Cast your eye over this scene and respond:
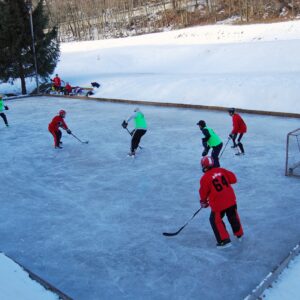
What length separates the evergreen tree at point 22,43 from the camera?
2150cm

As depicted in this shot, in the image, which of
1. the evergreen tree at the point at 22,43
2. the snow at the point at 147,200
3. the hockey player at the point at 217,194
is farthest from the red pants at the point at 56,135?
the evergreen tree at the point at 22,43

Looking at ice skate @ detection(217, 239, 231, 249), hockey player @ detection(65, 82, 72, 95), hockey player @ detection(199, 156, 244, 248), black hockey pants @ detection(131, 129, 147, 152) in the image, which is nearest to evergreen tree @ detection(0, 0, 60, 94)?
hockey player @ detection(65, 82, 72, 95)

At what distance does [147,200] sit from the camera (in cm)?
637

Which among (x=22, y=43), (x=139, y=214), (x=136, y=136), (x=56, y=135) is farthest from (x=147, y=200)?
(x=22, y=43)

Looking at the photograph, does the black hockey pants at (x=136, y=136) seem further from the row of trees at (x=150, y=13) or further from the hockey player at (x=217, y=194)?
the row of trees at (x=150, y=13)

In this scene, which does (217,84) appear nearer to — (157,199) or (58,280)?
(157,199)

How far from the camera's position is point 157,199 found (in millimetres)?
6371

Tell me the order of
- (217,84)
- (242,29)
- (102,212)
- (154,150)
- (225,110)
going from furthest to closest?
(242,29) → (217,84) → (225,110) → (154,150) → (102,212)

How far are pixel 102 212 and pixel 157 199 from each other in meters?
0.94

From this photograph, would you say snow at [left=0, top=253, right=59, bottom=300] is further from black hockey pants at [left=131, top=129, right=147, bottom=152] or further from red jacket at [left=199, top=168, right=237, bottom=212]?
black hockey pants at [left=131, top=129, right=147, bottom=152]

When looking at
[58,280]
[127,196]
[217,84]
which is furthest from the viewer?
[217,84]

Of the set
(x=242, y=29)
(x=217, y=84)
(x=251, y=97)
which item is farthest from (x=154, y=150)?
(x=242, y=29)

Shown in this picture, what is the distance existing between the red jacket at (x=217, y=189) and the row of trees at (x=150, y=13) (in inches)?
1285

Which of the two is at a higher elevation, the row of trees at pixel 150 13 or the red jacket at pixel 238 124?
the row of trees at pixel 150 13
